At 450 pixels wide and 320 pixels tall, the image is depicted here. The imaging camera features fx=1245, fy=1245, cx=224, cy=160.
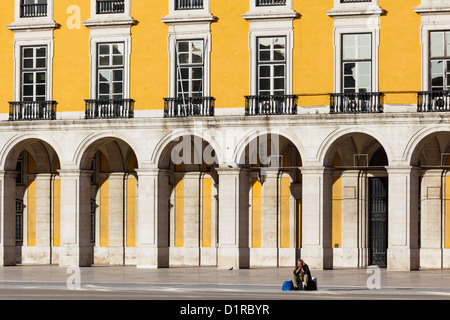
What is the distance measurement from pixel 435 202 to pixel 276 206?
6.65 meters

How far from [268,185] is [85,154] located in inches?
307

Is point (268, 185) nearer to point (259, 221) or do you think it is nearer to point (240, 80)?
point (259, 221)

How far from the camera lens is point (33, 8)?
52281mm

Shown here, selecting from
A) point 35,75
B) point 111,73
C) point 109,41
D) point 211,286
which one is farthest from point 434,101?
point 35,75

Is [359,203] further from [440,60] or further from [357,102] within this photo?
[440,60]

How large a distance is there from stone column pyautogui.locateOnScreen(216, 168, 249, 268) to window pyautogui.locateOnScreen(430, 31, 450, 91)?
8300 millimetres

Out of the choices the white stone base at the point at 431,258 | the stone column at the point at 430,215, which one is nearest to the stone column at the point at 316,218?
the white stone base at the point at 431,258

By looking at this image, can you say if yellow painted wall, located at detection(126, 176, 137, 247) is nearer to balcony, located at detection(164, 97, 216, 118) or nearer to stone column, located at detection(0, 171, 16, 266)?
stone column, located at detection(0, 171, 16, 266)

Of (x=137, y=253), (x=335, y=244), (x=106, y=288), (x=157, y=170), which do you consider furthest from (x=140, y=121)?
(x=106, y=288)

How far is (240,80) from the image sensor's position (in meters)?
49.4

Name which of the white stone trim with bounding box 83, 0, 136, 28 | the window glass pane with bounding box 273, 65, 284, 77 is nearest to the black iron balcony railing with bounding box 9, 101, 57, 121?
the white stone trim with bounding box 83, 0, 136, 28

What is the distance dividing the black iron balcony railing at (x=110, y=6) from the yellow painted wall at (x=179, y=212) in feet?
25.8

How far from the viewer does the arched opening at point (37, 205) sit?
2156 inches

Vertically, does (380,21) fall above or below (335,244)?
above
